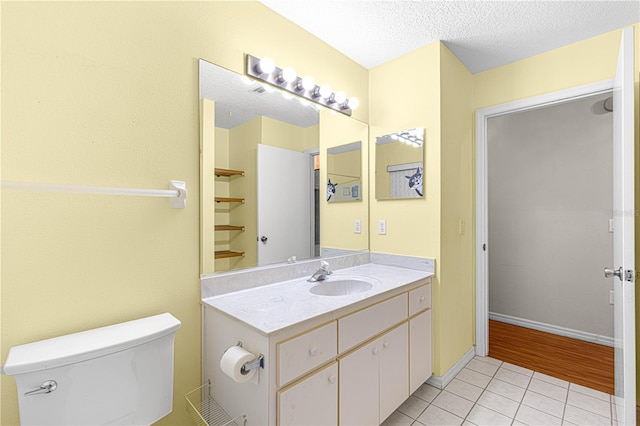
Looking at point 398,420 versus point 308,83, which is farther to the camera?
point 308,83

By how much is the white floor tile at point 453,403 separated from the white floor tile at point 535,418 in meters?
0.27

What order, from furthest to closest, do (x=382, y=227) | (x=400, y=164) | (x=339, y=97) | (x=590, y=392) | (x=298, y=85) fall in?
(x=382, y=227)
(x=400, y=164)
(x=339, y=97)
(x=590, y=392)
(x=298, y=85)

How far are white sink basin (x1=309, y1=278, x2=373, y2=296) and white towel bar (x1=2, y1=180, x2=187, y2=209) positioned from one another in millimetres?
894

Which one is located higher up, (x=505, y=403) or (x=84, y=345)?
(x=84, y=345)

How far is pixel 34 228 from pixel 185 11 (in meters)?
1.09

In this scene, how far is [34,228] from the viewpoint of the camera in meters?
1.00

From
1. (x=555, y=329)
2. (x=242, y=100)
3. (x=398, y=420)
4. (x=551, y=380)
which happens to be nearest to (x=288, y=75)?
(x=242, y=100)

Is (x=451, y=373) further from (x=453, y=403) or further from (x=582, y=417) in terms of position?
(x=582, y=417)

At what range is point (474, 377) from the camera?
7.08 feet

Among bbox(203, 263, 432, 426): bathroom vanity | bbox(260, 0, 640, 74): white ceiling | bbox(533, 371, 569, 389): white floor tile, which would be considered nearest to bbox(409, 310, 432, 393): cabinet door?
bbox(203, 263, 432, 426): bathroom vanity

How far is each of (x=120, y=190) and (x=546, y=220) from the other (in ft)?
11.4

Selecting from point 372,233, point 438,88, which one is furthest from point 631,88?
point 372,233

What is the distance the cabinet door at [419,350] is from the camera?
5.79ft

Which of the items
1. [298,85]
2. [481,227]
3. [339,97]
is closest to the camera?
[298,85]
